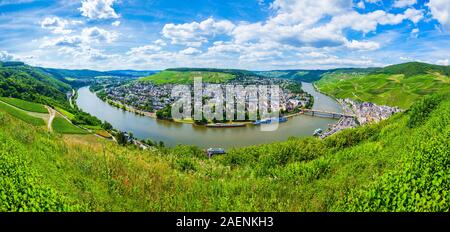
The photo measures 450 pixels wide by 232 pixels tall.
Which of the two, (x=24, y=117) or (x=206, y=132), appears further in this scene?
(x=206, y=132)

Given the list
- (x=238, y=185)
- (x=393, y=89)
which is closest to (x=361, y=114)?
(x=393, y=89)

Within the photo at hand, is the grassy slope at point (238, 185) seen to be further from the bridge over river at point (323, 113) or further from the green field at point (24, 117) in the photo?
the bridge over river at point (323, 113)

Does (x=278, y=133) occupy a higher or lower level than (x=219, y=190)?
lower

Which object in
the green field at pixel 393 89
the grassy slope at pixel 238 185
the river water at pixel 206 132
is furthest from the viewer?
the green field at pixel 393 89

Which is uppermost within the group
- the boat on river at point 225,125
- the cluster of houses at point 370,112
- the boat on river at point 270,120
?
the cluster of houses at point 370,112

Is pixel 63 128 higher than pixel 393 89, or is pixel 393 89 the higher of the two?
pixel 393 89

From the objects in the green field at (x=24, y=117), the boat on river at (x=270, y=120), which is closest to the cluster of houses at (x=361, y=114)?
the boat on river at (x=270, y=120)

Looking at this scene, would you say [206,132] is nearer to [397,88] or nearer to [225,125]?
[225,125]

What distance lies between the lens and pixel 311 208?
662 cm

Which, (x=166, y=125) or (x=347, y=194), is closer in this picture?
(x=347, y=194)

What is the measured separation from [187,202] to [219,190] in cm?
154
